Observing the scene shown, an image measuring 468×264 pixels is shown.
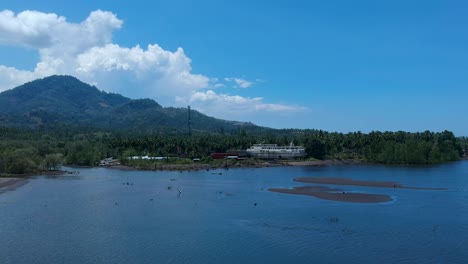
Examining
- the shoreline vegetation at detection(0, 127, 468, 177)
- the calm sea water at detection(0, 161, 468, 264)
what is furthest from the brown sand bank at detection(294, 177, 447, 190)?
the shoreline vegetation at detection(0, 127, 468, 177)

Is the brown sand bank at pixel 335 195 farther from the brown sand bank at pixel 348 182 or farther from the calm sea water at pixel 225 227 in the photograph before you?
the brown sand bank at pixel 348 182

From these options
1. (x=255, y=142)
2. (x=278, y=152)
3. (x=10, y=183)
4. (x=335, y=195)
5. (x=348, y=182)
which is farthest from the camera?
(x=255, y=142)

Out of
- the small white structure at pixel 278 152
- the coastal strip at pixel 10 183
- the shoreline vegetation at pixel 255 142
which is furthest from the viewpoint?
the small white structure at pixel 278 152

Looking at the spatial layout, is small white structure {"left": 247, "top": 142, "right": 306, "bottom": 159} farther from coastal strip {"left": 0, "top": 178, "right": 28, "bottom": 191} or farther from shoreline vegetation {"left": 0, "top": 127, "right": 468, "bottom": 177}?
coastal strip {"left": 0, "top": 178, "right": 28, "bottom": 191}

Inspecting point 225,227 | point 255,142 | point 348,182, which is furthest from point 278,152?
point 225,227

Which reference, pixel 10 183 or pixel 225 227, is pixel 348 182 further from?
pixel 10 183

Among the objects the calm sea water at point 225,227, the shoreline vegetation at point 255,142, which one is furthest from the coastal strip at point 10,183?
the shoreline vegetation at point 255,142
